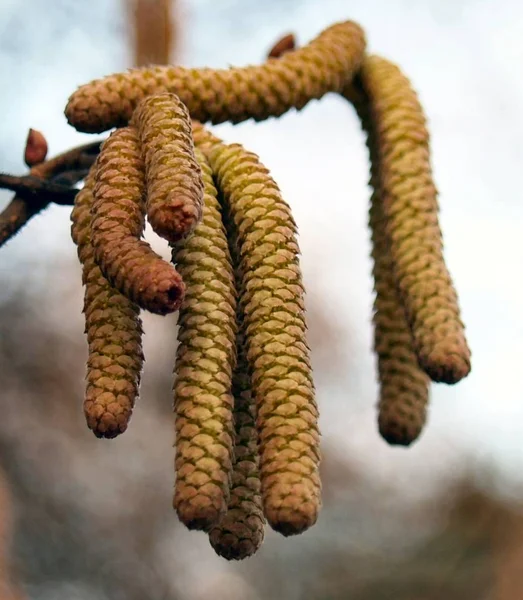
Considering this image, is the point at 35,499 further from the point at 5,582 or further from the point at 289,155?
the point at 289,155

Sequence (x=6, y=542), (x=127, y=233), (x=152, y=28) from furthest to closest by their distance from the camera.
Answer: (x=152, y=28)
(x=6, y=542)
(x=127, y=233)

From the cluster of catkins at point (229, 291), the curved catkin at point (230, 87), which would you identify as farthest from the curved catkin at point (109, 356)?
the curved catkin at point (230, 87)

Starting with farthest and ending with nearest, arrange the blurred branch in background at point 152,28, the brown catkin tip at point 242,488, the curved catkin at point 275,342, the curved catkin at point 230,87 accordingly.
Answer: the blurred branch in background at point 152,28
the curved catkin at point 230,87
the brown catkin tip at point 242,488
the curved catkin at point 275,342

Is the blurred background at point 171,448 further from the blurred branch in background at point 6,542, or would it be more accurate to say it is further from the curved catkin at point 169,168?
the curved catkin at point 169,168

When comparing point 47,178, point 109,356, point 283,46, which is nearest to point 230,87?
point 283,46

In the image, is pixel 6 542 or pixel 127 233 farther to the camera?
pixel 6 542

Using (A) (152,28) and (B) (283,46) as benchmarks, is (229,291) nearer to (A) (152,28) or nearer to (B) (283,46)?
(B) (283,46)
